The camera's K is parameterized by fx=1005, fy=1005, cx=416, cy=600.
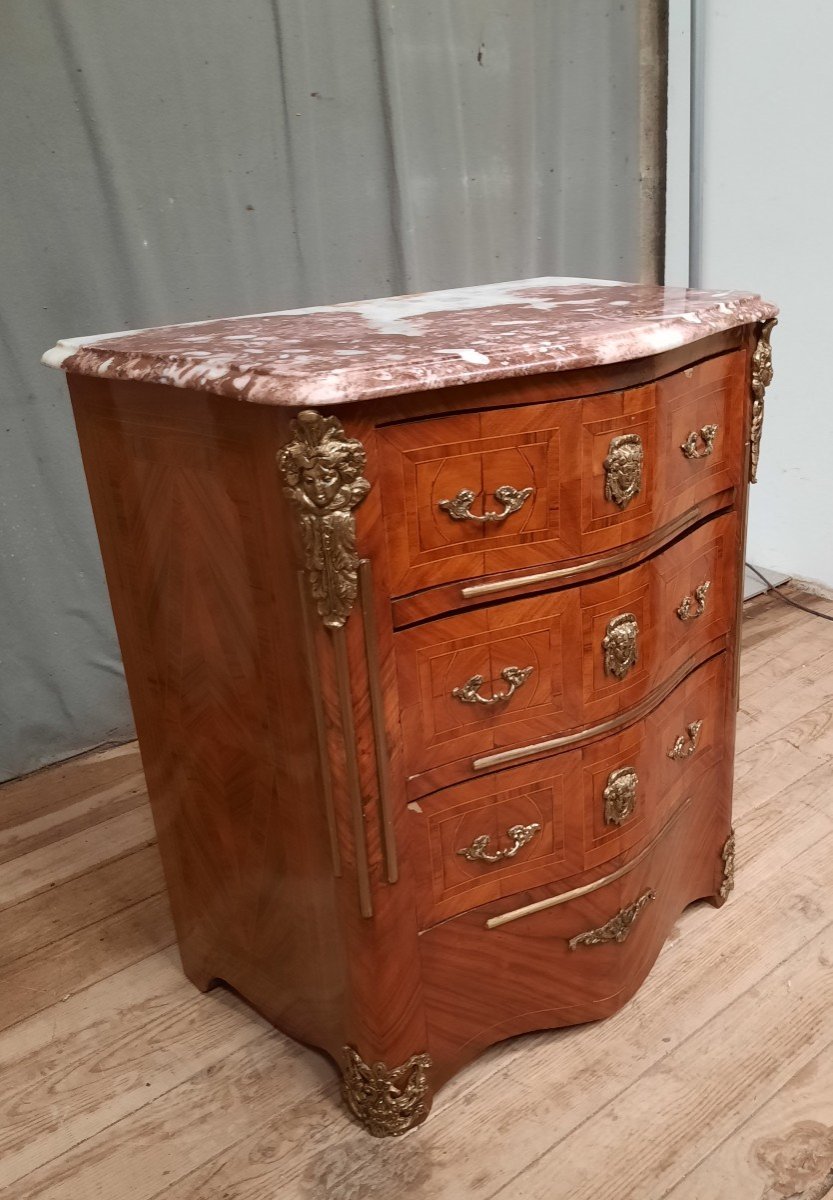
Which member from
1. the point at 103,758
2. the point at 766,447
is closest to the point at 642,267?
the point at 766,447

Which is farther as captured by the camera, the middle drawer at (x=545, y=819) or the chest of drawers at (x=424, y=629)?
the middle drawer at (x=545, y=819)

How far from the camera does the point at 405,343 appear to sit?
1.16m

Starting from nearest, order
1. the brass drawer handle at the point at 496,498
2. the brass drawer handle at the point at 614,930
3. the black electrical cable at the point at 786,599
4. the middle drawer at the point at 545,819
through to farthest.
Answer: the brass drawer handle at the point at 496,498, the middle drawer at the point at 545,819, the brass drawer handle at the point at 614,930, the black electrical cable at the point at 786,599

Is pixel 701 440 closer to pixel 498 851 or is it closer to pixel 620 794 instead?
pixel 620 794

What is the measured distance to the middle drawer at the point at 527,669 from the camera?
3.91ft

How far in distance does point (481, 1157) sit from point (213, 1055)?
437 mm

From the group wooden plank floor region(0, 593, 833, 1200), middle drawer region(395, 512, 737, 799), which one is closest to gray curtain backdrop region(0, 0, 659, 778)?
wooden plank floor region(0, 593, 833, 1200)

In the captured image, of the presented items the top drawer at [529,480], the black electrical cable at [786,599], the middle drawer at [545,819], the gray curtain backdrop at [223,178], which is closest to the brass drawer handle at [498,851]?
the middle drawer at [545,819]

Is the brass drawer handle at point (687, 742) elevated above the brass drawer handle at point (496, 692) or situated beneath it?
situated beneath

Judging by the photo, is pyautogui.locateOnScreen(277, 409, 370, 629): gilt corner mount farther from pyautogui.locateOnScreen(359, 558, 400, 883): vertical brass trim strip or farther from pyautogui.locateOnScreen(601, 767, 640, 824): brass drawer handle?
pyautogui.locateOnScreen(601, 767, 640, 824): brass drawer handle

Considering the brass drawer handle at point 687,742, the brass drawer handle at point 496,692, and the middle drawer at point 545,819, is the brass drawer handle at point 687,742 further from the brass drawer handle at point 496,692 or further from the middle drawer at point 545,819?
the brass drawer handle at point 496,692

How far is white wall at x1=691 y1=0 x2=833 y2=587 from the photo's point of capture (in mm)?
2525

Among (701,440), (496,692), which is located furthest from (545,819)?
(701,440)

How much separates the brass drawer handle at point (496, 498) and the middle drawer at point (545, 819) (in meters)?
0.34
